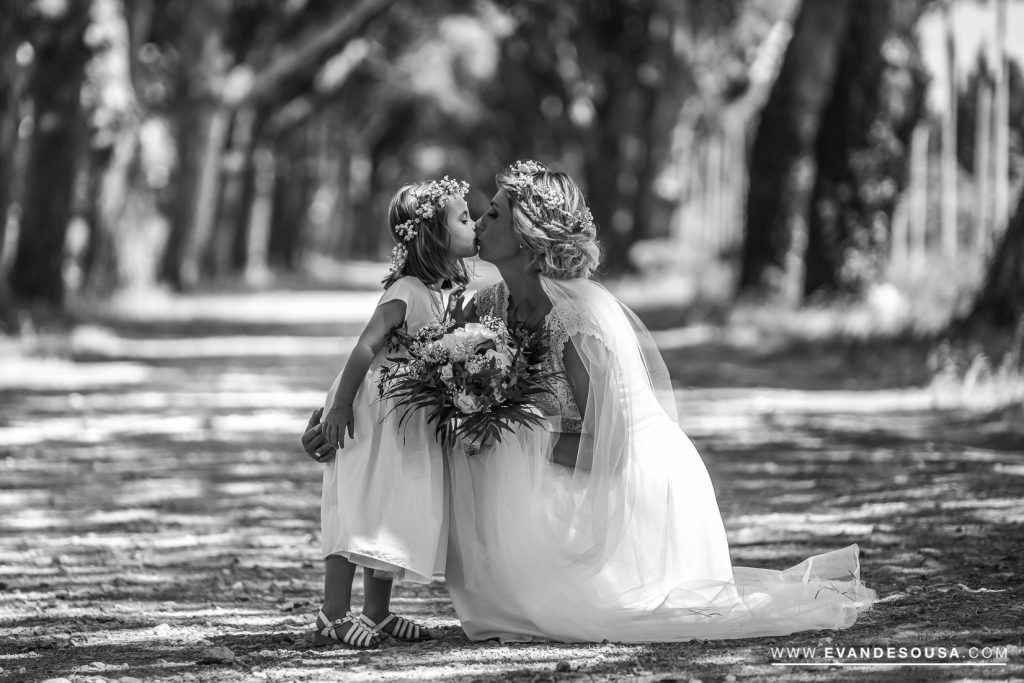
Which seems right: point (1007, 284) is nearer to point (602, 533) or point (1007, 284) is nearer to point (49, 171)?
point (602, 533)

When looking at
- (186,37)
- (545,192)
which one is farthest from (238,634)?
(186,37)

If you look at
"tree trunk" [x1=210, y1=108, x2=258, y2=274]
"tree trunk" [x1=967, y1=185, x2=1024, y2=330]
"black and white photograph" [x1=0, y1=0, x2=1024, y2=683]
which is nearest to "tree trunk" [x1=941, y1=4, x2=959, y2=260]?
"black and white photograph" [x1=0, y1=0, x2=1024, y2=683]

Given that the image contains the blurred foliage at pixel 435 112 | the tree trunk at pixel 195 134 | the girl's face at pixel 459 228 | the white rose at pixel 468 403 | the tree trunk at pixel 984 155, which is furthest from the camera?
the tree trunk at pixel 195 134

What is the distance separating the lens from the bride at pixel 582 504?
195 inches

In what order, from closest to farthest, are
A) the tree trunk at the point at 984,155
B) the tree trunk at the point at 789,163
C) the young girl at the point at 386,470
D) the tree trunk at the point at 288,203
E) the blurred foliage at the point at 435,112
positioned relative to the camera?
the young girl at the point at 386,470, the tree trunk at the point at 984,155, the blurred foliage at the point at 435,112, the tree trunk at the point at 789,163, the tree trunk at the point at 288,203

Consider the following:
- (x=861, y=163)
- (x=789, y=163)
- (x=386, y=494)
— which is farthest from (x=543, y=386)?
(x=789, y=163)

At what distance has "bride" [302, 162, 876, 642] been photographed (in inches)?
195

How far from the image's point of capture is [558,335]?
507cm

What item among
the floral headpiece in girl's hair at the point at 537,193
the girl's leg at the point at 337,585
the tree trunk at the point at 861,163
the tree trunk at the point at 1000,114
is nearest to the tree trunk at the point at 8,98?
the tree trunk at the point at 861,163

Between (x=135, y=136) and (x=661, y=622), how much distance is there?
1611 cm

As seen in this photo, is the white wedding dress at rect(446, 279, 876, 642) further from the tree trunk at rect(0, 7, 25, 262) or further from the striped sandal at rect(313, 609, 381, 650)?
the tree trunk at rect(0, 7, 25, 262)

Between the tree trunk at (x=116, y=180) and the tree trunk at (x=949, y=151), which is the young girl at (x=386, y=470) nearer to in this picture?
the tree trunk at (x=949, y=151)

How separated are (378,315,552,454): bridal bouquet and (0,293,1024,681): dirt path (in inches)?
31.0

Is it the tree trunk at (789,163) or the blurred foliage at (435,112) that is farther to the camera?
the tree trunk at (789,163)
